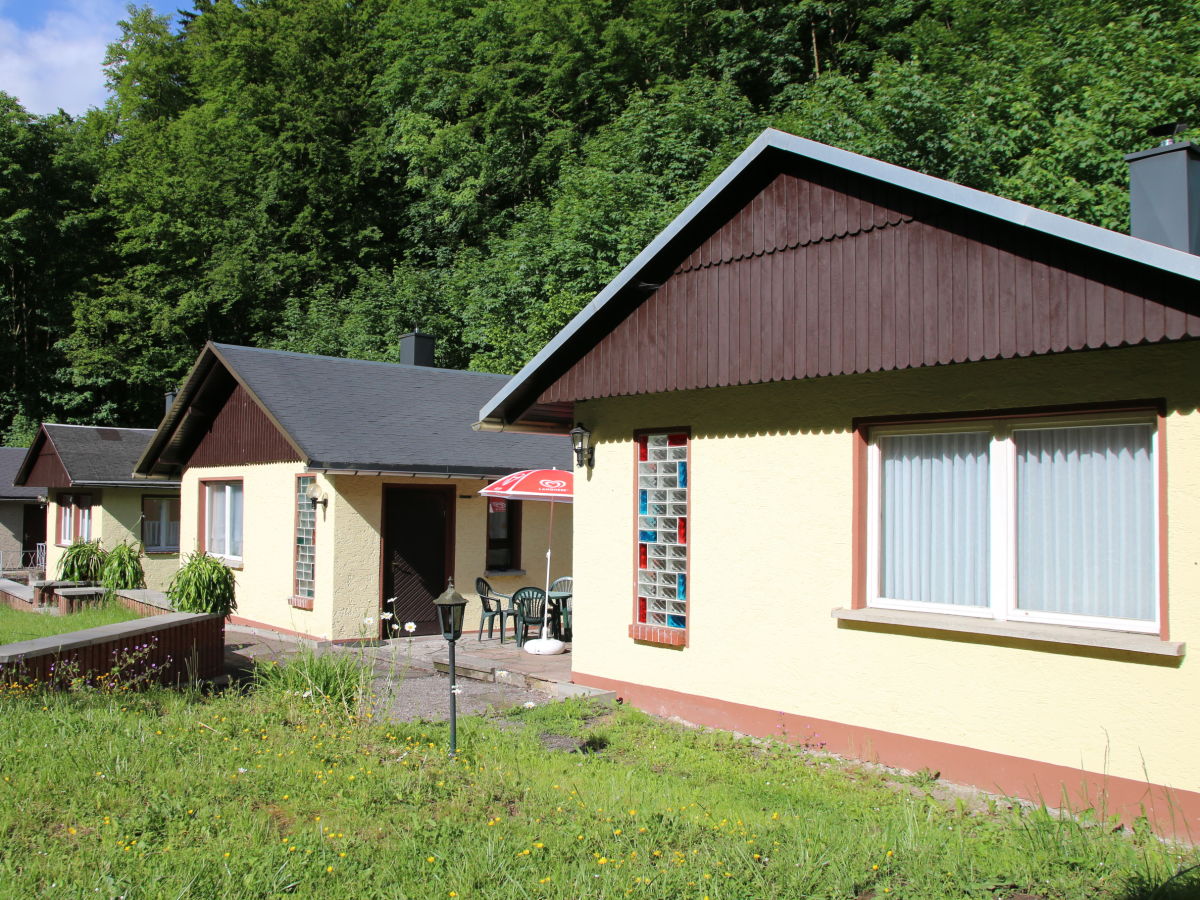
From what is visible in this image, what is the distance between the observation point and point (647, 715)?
342 inches

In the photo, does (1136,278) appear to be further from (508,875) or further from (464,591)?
(464,591)

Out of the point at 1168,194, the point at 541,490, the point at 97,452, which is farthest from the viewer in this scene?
the point at 97,452

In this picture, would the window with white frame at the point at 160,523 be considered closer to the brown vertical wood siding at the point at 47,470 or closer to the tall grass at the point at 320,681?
the brown vertical wood siding at the point at 47,470

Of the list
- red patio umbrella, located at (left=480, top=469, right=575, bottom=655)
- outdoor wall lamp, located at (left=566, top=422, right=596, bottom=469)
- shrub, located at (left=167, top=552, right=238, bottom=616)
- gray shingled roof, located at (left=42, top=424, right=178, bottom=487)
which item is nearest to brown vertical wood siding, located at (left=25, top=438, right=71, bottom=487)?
gray shingled roof, located at (left=42, top=424, right=178, bottom=487)

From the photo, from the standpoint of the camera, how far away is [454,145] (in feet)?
110

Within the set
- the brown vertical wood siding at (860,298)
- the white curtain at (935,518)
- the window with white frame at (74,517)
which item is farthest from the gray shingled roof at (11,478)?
the white curtain at (935,518)

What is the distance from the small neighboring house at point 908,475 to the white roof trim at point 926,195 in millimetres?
20

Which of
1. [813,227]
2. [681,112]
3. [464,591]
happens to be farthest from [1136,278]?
[681,112]

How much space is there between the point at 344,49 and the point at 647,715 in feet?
126

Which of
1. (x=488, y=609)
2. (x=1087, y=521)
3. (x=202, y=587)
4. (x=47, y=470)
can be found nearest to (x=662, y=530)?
(x=1087, y=521)

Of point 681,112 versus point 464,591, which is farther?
point 681,112

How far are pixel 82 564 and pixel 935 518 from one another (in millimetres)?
19485

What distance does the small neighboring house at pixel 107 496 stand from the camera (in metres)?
22.3

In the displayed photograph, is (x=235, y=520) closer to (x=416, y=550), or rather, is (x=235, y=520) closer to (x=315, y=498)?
(x=315, y=498)
